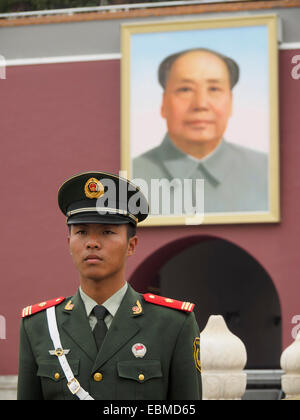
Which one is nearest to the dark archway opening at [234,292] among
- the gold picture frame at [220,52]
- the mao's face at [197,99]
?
the gold picture frame at [220,52]

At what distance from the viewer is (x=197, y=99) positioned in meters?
15.6

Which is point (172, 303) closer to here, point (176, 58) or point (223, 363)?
point (223, 363)

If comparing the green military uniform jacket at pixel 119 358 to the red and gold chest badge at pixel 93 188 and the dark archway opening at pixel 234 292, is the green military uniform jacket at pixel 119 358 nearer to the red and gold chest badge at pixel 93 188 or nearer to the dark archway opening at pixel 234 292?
the red and gold chest badge at pixel 93 188

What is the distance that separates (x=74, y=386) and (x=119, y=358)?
0.62ft

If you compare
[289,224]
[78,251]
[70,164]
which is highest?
[70,164]

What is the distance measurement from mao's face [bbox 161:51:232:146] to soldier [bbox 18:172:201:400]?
12013 mm

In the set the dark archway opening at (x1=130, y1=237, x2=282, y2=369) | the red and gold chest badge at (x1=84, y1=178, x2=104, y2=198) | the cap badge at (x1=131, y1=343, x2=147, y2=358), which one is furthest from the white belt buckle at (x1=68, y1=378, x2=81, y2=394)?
the dark archway opening at (x1=130, y1=237, x2=282, y2=369)

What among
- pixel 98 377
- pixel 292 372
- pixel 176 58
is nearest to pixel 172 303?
pixel 98 377

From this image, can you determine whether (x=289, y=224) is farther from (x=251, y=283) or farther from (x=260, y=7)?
(x=251, y=283)

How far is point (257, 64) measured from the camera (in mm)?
15469

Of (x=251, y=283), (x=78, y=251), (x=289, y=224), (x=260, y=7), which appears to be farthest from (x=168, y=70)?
(x=78, y=251)
